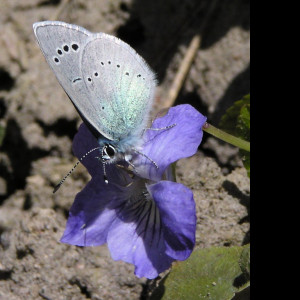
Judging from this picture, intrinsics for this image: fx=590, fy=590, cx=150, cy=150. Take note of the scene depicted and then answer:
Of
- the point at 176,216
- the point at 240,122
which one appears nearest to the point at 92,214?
the point at 176,216

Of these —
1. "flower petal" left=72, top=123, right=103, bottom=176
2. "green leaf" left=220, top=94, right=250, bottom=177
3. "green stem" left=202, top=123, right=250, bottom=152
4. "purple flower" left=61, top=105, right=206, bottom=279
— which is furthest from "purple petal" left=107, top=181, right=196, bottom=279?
"green leaf" left=220, top=94, right=250, bottom=177

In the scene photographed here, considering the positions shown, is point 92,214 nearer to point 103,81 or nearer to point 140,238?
point 140,238

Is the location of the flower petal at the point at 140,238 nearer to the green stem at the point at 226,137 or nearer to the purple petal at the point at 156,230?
the purple petal at the point at 156,230

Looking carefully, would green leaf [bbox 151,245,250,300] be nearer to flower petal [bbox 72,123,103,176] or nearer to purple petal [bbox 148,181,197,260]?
purple petal [bbox 148,181,197,260]

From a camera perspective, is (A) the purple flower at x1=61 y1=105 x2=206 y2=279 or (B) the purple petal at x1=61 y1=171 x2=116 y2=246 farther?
(B) the purple petal at x1=61 y1=171 x2=116 y2=246
